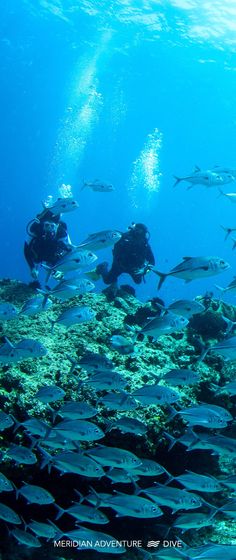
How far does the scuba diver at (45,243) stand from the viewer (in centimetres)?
1067

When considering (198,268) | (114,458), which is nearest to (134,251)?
(198,268)

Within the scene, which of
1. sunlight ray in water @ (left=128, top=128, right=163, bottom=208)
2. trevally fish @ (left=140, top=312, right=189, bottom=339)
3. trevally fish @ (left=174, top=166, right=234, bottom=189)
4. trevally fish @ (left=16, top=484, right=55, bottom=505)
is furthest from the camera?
sunlight ray in water @ (left=128, top=128, right=163, bottom=208)

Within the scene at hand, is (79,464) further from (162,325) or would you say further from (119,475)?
(162,325)

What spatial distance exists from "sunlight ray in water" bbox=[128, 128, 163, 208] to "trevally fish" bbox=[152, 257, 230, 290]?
187 ft

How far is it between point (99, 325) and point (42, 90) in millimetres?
57970

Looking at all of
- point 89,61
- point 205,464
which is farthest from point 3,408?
point 89,61

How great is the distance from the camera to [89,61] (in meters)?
42.2

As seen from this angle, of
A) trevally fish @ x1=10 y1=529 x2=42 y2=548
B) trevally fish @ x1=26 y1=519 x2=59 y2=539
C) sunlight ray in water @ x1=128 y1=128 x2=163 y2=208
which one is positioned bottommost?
sunlight ray in water @ x1=128 y1=128 x2=163 y2=208

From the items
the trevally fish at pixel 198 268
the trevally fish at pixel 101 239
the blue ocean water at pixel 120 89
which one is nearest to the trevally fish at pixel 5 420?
the trevally fish at pixel 198 268

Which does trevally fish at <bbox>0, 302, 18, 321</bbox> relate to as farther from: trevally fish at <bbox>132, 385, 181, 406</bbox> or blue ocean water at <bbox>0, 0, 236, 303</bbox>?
blue ocean water at <bbox>0, 0, 236, 303</bbox>

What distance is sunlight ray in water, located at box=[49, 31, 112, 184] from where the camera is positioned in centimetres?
4228

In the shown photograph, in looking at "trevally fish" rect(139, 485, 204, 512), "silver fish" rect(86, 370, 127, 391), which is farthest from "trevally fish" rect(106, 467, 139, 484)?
"silver fish" rect(86, 370, 127, 391)

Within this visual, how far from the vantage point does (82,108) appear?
61469 mm

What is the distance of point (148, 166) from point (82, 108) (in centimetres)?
3200
